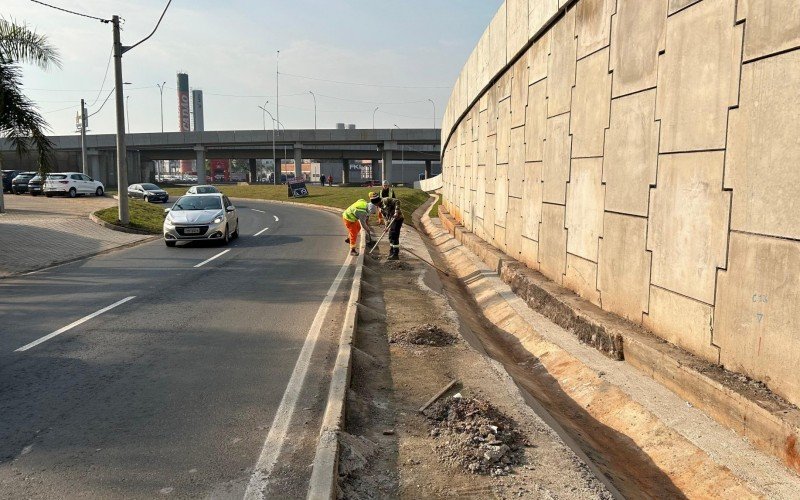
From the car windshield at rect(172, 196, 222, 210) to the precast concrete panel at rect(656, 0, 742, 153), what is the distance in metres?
14.1

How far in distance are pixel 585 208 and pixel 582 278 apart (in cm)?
Result: 98

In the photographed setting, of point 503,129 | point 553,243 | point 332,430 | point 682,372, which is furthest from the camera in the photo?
point 503,129

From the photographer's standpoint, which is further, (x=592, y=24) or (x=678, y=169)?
(x=592, y=24)

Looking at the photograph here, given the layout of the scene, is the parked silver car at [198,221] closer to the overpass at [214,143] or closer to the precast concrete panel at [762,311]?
the precast concrete panel at [762,311]

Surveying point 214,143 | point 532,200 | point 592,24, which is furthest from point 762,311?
point 214,143

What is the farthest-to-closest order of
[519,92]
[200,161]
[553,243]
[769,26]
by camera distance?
[200,161]
[519,92]
[553,243]
[769,26]

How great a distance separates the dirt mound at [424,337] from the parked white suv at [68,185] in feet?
116

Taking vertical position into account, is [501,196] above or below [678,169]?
below

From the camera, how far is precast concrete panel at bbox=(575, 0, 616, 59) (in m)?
7.75

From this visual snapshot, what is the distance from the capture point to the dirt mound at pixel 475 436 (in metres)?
4.17

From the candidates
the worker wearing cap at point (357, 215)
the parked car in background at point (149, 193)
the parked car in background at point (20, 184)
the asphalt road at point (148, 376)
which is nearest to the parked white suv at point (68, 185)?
the parked car in background at point (149, 193)

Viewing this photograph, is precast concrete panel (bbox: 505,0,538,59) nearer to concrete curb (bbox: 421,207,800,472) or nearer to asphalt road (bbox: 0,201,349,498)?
concrete curb (bbox: 421,207,800,472)

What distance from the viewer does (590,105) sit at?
8180mm

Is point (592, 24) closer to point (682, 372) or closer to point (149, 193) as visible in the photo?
point (682, 372)
